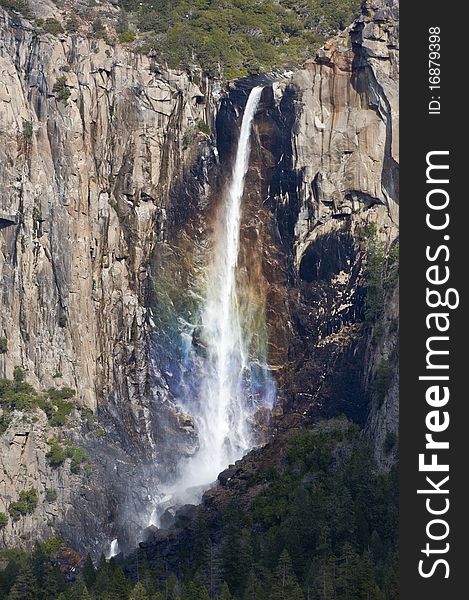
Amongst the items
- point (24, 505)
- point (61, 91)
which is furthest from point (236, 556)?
point (61, 91)

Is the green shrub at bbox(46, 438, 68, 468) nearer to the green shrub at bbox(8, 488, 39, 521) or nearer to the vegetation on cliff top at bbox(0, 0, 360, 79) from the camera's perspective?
the green shrub at bbox(8, 488, 39, 521)

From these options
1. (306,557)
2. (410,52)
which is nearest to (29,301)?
(306,557)

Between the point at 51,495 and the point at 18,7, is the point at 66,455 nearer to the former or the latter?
the point at 51,495

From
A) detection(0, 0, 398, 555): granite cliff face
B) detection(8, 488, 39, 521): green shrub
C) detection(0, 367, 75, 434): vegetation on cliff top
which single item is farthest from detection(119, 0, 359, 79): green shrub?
detection(8, 488, 39, 521): green shrub

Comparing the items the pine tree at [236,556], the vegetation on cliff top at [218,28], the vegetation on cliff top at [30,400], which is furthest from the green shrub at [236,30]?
the pine tree at [236,556]

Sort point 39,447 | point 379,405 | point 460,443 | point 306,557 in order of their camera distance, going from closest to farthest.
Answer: point 460,443 < point 306,557 < point 379,405 < point 39,447

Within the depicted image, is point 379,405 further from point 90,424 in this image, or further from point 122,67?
point 122,67
